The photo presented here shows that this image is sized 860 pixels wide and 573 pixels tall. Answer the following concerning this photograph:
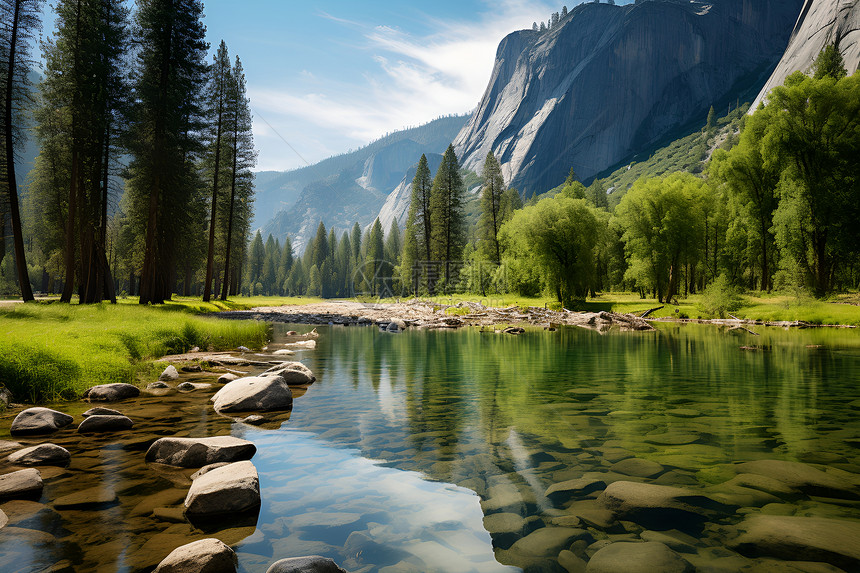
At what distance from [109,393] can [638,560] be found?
983 cm

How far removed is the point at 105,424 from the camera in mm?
6762

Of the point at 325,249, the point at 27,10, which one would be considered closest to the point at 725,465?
the point at 27,10

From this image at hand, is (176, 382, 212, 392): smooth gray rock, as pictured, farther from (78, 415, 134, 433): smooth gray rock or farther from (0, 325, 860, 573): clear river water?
(78, 415, 134, 433): smooth gray rock

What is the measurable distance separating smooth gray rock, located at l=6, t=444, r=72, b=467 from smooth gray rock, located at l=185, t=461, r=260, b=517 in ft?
7.68

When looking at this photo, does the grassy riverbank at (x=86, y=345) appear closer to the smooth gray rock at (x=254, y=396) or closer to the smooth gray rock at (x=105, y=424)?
the smooth gray rock at (x=105, y=424)

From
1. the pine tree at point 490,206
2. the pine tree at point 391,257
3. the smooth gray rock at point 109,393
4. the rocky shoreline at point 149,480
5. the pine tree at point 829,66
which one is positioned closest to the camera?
the rocky shoreline at point 149,480

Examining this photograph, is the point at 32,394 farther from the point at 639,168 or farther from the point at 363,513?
the point at 639,168

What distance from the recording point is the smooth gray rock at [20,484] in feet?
14.2

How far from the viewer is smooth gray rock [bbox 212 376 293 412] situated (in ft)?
27.4

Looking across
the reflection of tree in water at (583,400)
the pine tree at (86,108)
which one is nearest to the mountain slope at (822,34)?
the reflection of tree in water at (583,400)

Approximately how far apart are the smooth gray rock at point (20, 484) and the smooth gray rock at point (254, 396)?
3.71 m

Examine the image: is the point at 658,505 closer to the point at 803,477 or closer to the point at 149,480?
the point at 803,477

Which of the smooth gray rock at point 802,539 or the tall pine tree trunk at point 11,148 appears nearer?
the smooth gray rock at point 802,539

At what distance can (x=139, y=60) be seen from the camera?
86.4ft
